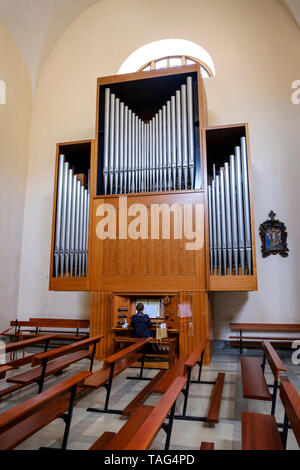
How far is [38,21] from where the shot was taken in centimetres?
901

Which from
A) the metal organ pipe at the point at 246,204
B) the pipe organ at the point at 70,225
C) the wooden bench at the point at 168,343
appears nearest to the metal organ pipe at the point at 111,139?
the pipe organ at the point at 70,225

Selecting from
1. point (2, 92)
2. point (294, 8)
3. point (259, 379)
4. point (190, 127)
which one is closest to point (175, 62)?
point (294, 8)

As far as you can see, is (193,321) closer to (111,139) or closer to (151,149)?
(151,149)

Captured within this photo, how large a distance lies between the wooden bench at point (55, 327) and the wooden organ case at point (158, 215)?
1449mm

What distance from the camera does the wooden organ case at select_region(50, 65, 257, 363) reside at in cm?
616

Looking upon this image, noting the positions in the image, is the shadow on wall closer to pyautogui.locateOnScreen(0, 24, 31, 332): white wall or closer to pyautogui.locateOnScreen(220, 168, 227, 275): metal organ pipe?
pyautogui.locateOnScreen(220, 168, 227, 275): metal organ pipe

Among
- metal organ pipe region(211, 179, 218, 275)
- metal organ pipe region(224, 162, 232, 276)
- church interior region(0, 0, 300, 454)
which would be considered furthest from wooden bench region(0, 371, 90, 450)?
metal organ pipe region(224, 162, 232, 276)

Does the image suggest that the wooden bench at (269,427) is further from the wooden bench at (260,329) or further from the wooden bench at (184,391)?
the wooden bench at (260,329)

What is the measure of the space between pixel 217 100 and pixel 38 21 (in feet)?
16.8

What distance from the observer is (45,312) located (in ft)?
28.6

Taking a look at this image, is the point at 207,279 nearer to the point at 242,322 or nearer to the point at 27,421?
the point at 242,322

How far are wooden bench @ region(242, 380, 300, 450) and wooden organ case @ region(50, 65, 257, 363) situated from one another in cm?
338

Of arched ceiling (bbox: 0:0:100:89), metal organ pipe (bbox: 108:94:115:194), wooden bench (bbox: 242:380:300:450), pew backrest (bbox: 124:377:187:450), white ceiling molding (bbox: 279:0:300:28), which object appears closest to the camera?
pew backrest (bbox: 124:377:187:450)

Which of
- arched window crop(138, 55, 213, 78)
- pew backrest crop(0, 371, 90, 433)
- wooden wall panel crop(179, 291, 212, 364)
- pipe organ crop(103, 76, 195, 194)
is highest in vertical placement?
arched window crop(138, 55, 213, 78)
